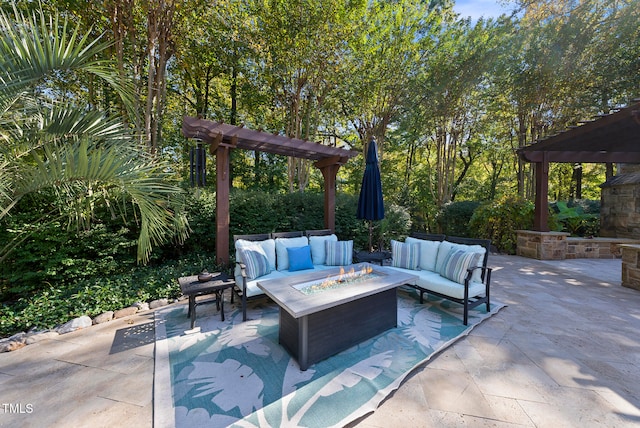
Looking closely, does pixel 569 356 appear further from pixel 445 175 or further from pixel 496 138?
pixel 496 138

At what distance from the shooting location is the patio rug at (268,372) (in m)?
1.82

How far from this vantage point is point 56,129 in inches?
101

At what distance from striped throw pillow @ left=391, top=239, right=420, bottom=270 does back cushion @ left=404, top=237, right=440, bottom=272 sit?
63 mm

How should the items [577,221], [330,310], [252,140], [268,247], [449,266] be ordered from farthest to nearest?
[577,221], [252,140], [268,247], [449,266], [330,310]

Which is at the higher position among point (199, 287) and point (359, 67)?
point (359, 67)

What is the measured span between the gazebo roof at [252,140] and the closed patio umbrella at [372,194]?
624mm

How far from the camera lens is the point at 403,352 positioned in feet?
8.46

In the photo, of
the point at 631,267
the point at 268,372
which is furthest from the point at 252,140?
the point at 631,267

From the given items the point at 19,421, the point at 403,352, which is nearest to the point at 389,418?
the point at 403,352

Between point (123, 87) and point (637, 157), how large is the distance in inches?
458

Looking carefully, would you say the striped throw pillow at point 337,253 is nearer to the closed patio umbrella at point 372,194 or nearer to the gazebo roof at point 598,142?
the closed patio umbrella at point 372,194

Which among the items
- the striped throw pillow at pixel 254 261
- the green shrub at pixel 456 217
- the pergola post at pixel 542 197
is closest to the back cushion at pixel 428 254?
the striped throw pillow at pixel 254 261

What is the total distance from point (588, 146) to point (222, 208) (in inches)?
337

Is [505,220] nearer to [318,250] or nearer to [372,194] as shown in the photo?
[372,194]
